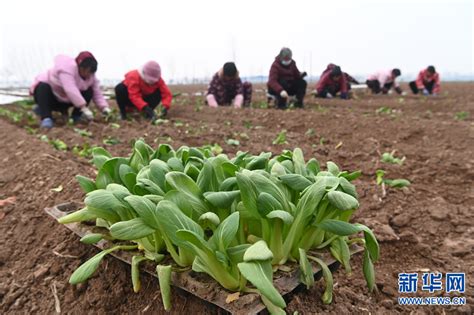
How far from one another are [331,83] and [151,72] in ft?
21.9

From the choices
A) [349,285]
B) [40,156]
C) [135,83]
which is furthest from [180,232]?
[135,83]

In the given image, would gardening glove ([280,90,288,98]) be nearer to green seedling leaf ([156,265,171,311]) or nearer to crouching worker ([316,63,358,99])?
crouching worker ([316,63,358,99])

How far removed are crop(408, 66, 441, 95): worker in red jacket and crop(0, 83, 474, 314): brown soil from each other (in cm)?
1008

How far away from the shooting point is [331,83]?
1140 centimetres

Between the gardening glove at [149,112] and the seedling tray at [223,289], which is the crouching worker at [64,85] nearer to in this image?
the gardening glove at [149,112]

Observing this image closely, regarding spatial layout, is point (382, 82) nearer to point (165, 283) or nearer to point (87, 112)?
point (87, 112)

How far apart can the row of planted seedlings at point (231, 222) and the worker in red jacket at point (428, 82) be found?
14.2m

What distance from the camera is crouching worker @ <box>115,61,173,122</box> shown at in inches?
259

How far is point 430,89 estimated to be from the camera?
14.3 meters

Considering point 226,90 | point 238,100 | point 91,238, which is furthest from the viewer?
point 226,90

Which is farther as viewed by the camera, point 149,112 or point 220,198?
point 149,112

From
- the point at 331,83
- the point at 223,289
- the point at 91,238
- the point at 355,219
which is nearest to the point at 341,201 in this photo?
the point at 223,289

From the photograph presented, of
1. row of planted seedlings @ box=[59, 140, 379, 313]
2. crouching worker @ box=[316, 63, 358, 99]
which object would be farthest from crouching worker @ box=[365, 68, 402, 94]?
row of planted seedlings @ box=[59, 140, 379, 313]

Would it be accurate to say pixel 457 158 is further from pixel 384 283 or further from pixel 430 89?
pixel 430 89
